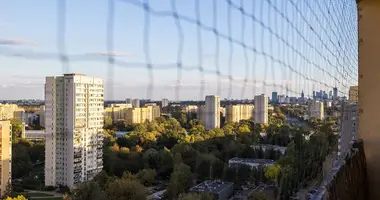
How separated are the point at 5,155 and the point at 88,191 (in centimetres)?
369

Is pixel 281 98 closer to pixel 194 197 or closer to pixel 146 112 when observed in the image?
pixel 146 112

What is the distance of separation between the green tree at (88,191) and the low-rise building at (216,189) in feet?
3.12

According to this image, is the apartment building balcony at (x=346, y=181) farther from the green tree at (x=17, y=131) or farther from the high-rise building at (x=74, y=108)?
the green tree at (x=17, y=131)

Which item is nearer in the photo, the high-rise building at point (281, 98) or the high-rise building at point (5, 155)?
the high-rise building at point (281, 98)

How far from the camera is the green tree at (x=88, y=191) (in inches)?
156

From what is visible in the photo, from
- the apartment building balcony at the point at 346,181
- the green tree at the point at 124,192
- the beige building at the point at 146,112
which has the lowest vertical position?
the green tree at the point at 124,192

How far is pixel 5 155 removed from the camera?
23.1ft

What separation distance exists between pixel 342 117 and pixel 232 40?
36.1 inches

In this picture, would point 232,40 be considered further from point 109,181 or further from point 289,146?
point 109,181

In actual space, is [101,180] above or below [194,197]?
above

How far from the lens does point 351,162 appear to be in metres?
0.98

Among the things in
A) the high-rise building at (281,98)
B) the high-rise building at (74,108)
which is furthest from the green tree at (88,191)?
the high-rise building at (281,98)

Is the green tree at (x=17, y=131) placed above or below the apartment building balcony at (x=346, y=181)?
below

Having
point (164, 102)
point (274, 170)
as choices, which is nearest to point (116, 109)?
point (164, 102)
